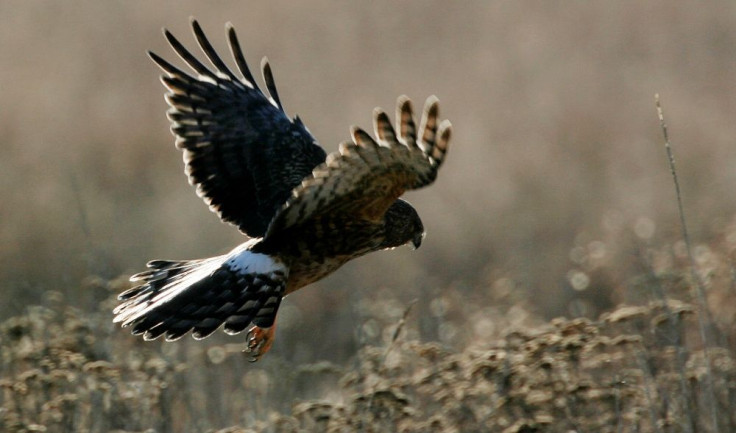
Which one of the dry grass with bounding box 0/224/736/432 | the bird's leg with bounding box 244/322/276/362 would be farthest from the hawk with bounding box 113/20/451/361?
the dry grass with bounding box 0/224/736/432

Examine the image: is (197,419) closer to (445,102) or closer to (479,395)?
(479,395)

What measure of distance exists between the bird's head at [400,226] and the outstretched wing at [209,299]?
0.67 metres

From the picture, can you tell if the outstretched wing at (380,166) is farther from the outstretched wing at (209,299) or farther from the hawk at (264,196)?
the outstretched wing at (209,299)

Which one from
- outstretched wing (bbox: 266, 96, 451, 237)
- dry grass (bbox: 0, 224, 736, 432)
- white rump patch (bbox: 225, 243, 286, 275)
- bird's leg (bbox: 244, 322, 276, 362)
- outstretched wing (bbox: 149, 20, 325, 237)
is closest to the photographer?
dry grass (bbox: 0, 224, 736, 432)

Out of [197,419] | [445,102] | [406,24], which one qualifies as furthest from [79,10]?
[197,419]

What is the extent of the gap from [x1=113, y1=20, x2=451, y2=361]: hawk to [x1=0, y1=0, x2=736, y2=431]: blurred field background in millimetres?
402

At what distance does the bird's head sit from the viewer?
708 centimetres

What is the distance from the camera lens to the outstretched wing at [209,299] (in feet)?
20.1

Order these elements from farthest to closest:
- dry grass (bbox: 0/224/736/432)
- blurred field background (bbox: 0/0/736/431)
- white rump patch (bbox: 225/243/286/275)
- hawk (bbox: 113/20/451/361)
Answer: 1. blurred field background (bbox: 0/0/736/431)
2. white rump patch (bbox: 225/243/286/275)
3. hawk (bbox: 113/20/451/361)
4. dry grass (bbox: 0/224/736/432)

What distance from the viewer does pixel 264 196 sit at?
7.36m

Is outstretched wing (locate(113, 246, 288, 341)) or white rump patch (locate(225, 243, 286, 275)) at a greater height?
white rump patch (locate(225, 243, 286, 275))

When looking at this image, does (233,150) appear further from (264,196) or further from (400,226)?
(400,226)

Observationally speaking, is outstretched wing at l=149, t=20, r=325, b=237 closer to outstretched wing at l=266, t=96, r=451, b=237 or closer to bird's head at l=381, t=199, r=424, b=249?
bird's head at l=381, t=199, r=424, b=249

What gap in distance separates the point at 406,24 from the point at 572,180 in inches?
245
